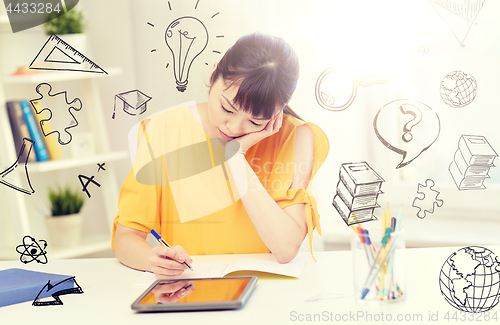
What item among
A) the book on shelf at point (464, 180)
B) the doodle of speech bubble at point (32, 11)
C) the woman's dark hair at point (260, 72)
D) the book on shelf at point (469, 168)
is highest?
the doodle of speech bubble at point (32, 11)

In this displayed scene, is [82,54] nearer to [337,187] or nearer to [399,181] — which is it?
[337,187]

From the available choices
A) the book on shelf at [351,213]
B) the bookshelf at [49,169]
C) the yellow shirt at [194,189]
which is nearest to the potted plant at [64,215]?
the bookshelf at [49,169]

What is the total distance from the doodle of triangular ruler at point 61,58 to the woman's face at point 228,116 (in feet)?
0.92

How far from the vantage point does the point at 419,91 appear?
1.01 metres

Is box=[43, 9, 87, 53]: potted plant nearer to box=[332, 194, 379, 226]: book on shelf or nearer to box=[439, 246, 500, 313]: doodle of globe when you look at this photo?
box=[332, 194, 379, 226]: book on shelf

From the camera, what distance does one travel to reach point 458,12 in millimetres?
991

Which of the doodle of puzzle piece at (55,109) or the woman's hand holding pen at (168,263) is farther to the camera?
the doodle of puzzle piece at (55,109)

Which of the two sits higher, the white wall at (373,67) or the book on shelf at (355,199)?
the white wall at (373,67)

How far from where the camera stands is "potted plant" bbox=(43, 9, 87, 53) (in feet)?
3.60

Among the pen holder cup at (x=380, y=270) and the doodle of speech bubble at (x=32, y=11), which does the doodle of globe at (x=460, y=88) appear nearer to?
the pen holder cup at (x=380, y=270)

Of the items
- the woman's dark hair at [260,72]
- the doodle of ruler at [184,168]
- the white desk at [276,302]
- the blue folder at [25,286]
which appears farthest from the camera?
the doodle of ruler at [184,168]

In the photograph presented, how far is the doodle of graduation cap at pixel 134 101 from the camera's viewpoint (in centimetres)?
109

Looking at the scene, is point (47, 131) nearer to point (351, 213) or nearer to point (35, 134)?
point (35, 134)

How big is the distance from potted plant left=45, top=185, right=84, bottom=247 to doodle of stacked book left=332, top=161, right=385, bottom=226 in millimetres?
607
